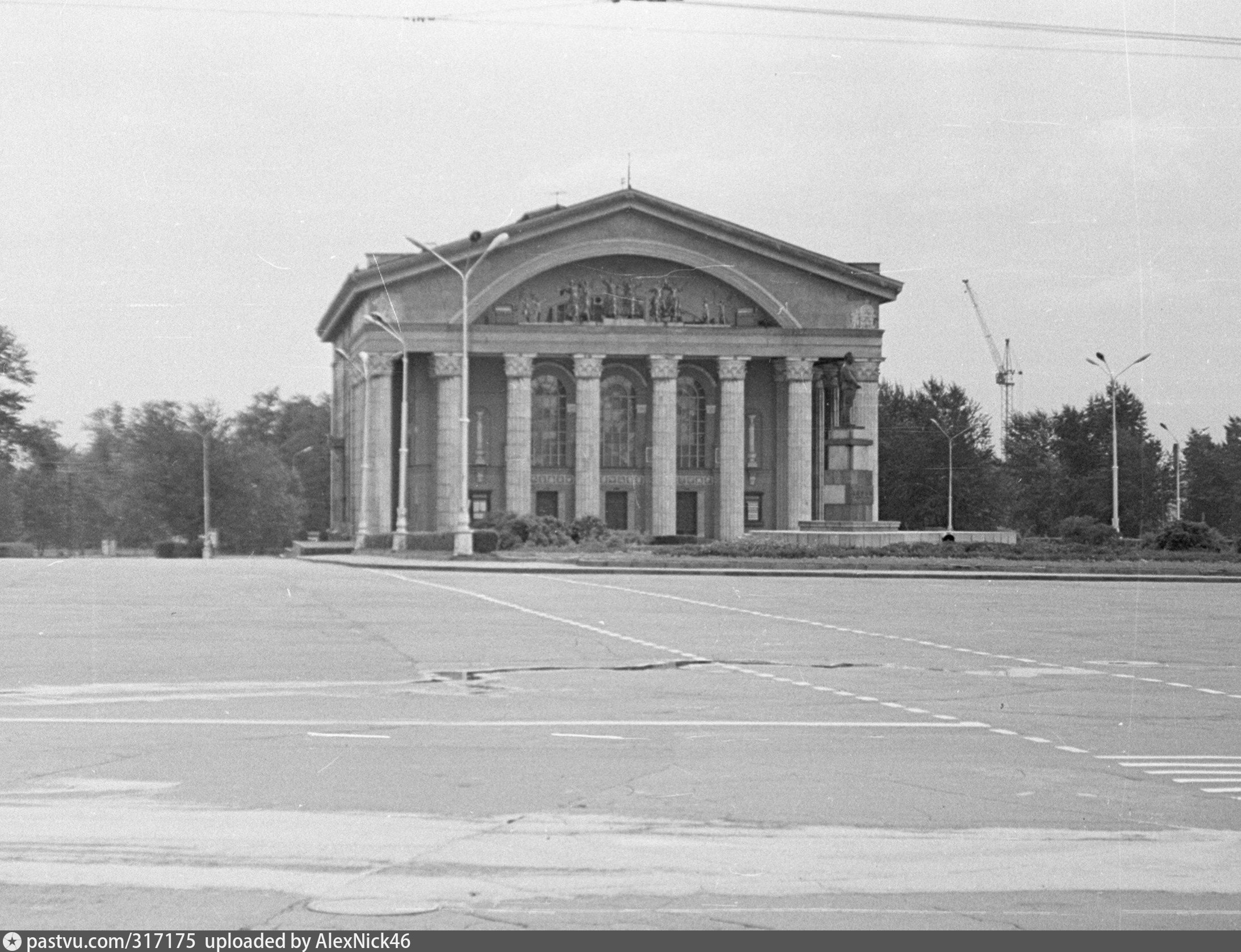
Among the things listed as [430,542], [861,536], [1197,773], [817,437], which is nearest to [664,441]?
[817,437]

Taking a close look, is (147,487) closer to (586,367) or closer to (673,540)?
(586,367)

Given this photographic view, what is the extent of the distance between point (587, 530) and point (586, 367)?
61.3 ft

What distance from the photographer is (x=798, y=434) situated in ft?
288

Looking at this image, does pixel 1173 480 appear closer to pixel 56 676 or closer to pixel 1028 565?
pixel 1028 565

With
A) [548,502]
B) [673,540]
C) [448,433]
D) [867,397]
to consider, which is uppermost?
[867,397]

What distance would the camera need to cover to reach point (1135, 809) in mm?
10242

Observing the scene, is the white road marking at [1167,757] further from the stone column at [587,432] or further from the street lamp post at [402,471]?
the stone column at [587,432]

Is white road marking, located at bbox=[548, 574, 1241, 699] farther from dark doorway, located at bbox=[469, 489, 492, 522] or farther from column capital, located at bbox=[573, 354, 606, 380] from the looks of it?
dark doorway, located at bbox=[469, 489, 492, 522]

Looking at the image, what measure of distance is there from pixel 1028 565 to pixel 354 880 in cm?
4279

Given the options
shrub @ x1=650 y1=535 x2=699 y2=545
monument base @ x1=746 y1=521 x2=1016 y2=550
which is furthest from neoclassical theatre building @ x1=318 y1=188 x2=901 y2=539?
monument base @ x1=746 y1=521 x2=1016 y2=550

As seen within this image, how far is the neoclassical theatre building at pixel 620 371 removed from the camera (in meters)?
84.2

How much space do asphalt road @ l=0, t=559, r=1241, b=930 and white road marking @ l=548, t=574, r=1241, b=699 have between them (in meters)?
0.14

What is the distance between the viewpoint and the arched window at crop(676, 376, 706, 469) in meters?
90.1
